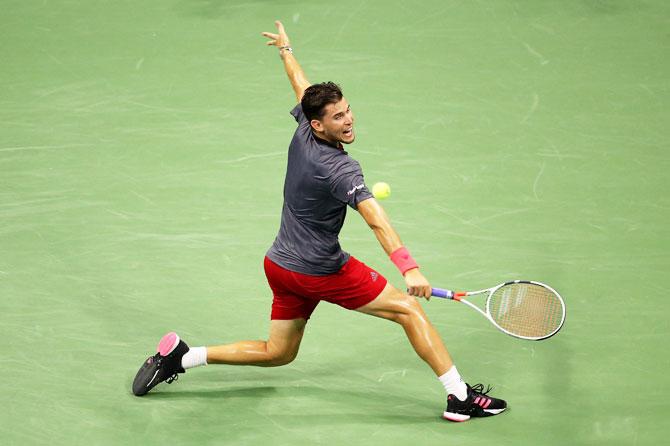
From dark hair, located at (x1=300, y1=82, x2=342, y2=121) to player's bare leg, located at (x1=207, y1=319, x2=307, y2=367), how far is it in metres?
1.28

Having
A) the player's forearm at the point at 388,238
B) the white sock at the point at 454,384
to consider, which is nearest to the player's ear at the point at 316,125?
the player's forearm at the point at 388,238

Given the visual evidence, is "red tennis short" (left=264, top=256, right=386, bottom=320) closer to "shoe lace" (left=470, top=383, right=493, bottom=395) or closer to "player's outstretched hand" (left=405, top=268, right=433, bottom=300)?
"player's outstretched hand" (left=405, top=268, right=433, bottom=300)

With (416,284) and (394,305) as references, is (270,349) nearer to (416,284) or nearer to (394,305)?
(394,305)

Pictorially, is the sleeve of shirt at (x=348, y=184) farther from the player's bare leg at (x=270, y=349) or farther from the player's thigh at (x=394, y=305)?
the player's bare leg at (x=270, y=349)

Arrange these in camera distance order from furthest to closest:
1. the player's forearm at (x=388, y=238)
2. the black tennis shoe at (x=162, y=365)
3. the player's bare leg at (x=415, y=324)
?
the black tennis shoe at (x=162, y=365)
the player's bare leg at (x=415, y=324)
the player's forearm at (x=388, y=238)

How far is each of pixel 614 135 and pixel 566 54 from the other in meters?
1.82

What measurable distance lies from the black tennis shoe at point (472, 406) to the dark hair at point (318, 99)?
71.6 inches

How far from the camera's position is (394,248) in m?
5.58

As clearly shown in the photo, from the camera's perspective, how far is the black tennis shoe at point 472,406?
619cm

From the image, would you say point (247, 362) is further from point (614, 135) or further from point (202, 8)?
point (202, 8)

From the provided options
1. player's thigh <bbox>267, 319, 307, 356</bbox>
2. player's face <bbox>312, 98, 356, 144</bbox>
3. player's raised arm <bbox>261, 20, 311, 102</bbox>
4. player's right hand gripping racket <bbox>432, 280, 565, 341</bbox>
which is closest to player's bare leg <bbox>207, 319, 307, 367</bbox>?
player's thigh <bbox>267, 319, 307, 356</bbox>

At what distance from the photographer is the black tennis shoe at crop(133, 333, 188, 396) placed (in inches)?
256

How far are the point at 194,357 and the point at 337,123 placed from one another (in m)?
1.76

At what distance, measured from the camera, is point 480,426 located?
243 inches
